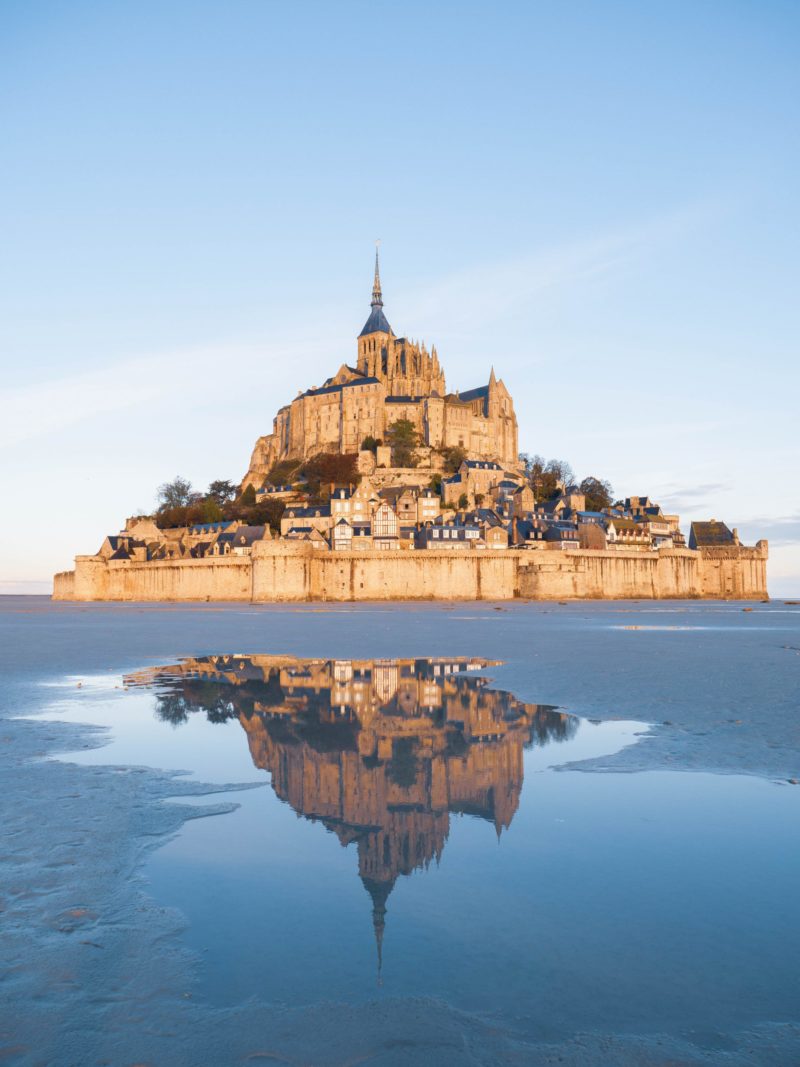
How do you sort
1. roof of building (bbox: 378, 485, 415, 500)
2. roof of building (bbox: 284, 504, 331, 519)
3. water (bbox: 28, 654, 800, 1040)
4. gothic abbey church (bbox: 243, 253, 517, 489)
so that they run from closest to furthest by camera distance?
water (bbox: 28, 654, 800, 1040) → roof of building (bbox: 284, 504, 331, 519) → roof of building (bbox: 378, 485, 415, 500) → gothic abbey church (bbox: 243, 253, 517, 489)

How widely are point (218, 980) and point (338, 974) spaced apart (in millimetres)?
482

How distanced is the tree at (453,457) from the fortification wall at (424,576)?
79.9 ft

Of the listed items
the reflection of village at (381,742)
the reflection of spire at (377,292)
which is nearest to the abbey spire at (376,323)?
the reflection of spire at (377,292)

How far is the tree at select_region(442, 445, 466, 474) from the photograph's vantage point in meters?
82.8

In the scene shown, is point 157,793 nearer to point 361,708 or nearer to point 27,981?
point 27,981

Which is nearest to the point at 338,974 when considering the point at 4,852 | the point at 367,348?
the point at 4,852

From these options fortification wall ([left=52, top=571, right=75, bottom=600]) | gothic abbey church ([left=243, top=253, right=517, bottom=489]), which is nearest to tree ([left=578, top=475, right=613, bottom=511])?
gothic abbey church ([left=243, top=253, right=517, bottom=489])

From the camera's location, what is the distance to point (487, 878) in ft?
14.4

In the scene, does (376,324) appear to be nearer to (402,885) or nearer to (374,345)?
(374,345)

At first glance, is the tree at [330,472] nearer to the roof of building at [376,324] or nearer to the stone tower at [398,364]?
the stone tower at [398,364]

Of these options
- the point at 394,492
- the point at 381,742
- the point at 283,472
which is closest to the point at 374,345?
the point at 283,472

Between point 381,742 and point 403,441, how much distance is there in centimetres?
7784

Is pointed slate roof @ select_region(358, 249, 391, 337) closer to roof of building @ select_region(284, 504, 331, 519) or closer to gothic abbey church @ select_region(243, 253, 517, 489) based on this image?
gothic abbey church @ select_region(243, 253, 517, 489)

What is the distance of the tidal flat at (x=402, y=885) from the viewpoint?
9.65 ft
